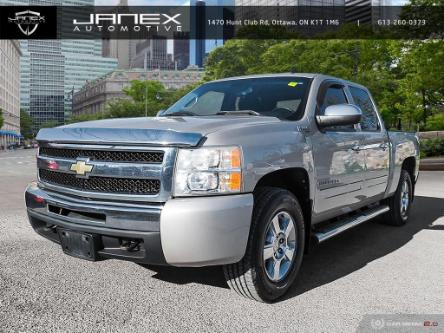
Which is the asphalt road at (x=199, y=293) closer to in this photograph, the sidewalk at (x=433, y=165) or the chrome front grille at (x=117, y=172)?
the chrome front grille at (x=117, y=172)

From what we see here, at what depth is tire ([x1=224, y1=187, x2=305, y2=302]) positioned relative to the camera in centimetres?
307

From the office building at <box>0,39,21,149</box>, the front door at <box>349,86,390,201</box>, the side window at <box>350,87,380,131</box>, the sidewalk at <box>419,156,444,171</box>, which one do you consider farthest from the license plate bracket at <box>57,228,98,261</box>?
the office building at <box>0,39,21,149</box>

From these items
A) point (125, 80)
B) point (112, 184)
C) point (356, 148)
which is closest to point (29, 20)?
point (356, 148)

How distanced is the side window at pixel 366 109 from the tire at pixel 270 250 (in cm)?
193

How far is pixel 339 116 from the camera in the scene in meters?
3.77

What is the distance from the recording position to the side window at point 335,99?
4.20 meters

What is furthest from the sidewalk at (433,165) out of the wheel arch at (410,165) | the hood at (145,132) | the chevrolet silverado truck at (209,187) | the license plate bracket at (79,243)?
the license plate bracket at (79,243)

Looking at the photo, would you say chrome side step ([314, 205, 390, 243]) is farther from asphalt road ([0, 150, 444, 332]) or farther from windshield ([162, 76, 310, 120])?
windshield ([162, 76, 310, 120])

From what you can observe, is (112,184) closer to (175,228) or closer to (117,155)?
(117,155)

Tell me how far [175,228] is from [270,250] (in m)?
0.85

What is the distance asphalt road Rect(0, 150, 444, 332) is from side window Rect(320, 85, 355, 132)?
132 cm

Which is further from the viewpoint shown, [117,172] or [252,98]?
[252,98]

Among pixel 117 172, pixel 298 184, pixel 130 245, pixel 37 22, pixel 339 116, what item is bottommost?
pixel 130 245

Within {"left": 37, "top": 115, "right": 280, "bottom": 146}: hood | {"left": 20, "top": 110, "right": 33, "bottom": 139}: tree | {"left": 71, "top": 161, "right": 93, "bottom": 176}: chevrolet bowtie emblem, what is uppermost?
{"left": 20, "top": 110, "right": 33, "bottom": 139}: tree
